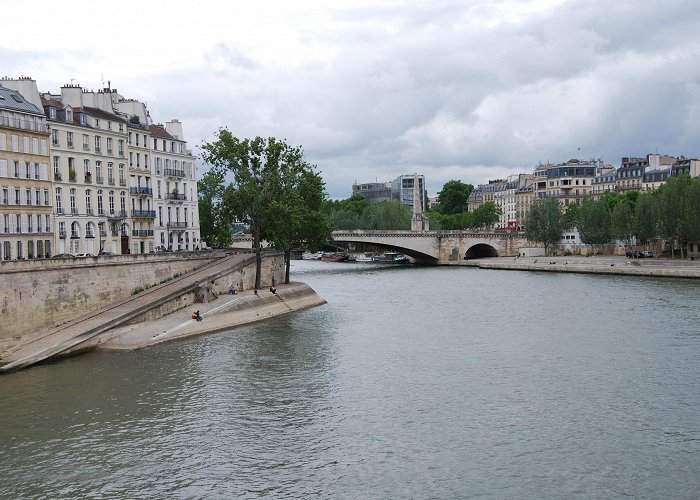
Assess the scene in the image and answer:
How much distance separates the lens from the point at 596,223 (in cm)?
10231

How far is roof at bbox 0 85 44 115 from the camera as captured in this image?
46094 millimetres

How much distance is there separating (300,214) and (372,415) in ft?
113

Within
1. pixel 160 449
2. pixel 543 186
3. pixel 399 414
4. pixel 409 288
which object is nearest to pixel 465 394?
pixel 399 414

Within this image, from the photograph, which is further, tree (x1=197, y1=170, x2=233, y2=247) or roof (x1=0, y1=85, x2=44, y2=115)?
tree (x1=197, y1=170, x2=233, y2=247)

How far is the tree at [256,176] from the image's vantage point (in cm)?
5675

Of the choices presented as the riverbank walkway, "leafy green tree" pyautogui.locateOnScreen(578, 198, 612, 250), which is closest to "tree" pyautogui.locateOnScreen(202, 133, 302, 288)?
the riverbank walkway

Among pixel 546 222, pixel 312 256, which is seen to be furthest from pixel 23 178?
pixel 312 256

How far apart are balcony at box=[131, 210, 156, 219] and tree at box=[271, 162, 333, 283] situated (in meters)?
9.63

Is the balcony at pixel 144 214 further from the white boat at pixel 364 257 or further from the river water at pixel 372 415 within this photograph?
the white boat at pixel 364 257

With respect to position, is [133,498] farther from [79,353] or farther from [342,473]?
[79,353]

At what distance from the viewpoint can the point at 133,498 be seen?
20.2 meters

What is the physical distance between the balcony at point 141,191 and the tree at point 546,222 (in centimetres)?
6128

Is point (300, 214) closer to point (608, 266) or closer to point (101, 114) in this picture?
point (101, 114)

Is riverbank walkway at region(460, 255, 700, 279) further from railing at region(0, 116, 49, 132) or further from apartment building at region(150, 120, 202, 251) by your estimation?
railing at region(0, 116, 49, 132)
